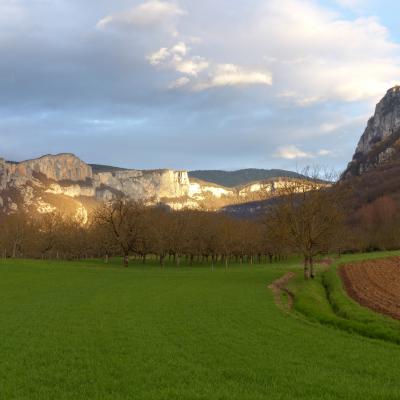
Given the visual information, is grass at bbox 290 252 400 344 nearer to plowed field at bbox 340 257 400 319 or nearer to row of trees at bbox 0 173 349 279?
plowed field at bbox 340 257 400 319

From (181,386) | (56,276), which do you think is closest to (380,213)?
(56,276)

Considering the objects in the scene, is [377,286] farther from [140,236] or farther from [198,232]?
[198,232]

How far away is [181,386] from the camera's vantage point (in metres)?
13.3

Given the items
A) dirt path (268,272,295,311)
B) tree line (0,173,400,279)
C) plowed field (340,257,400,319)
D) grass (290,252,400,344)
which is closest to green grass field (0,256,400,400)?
grass (290,252,400,344)

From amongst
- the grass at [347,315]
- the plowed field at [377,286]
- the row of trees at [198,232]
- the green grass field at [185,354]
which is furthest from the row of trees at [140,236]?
the green grass field at [185,354]

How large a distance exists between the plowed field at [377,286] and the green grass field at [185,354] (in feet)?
9.29

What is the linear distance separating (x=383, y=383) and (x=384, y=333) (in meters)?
9.26

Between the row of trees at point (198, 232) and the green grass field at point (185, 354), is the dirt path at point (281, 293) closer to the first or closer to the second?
the green grass field at point (185, 354)

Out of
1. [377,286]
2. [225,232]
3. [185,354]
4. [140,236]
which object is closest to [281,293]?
[377,286]

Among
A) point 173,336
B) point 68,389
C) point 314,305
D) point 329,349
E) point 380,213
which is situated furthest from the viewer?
point 380,213

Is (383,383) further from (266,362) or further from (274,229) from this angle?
Result: (274,229)

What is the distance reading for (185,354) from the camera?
57.5ft

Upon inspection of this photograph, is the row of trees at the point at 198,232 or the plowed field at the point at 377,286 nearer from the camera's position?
the plowed field at the point at 377,286

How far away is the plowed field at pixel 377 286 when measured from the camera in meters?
31.4
